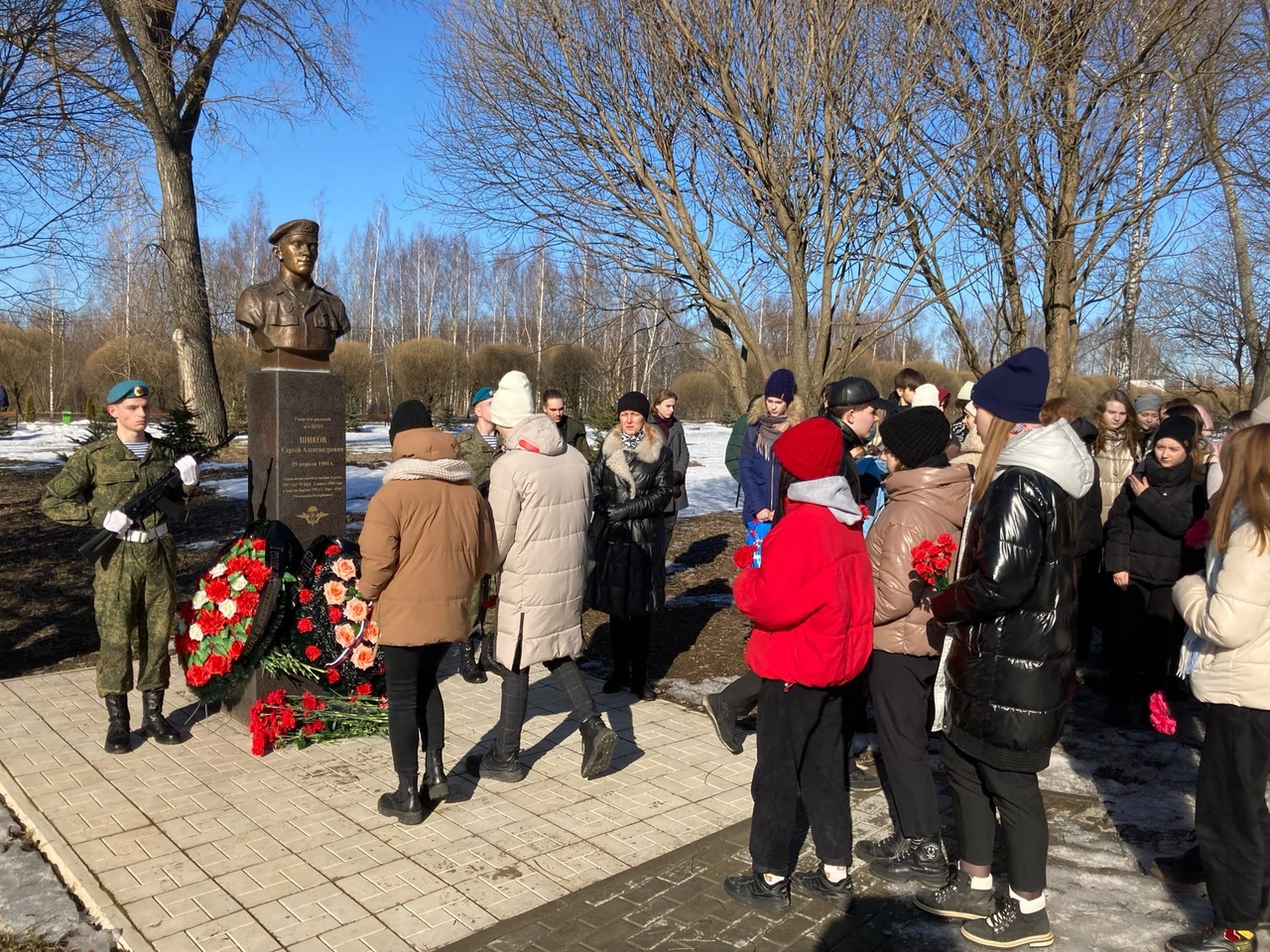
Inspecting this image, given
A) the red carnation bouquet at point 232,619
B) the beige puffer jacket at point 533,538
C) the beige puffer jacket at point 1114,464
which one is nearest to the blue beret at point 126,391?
the red carnation bouquet at point 232,619

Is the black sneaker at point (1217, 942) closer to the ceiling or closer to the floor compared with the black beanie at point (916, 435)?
closer to the floor

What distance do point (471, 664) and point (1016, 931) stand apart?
4.13 metres

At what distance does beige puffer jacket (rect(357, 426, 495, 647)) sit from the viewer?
4.27 meters

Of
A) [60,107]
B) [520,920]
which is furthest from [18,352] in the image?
[520,920]

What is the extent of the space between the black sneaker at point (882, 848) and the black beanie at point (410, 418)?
264 cm

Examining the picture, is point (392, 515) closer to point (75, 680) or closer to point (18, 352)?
point (75, 680)

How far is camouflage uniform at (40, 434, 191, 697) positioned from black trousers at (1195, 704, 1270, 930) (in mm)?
4917

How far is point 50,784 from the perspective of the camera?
15.7 feet

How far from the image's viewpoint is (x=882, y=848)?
4238mm

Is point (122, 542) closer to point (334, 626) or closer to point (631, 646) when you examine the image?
point (334, 626)

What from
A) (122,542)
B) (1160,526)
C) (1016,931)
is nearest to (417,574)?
(122,542)

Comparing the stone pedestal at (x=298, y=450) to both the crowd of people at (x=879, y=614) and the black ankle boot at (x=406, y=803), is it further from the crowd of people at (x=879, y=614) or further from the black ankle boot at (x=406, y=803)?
the black ankle boot at (x=406, y=803)

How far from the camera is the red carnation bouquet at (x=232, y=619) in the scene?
5.45m

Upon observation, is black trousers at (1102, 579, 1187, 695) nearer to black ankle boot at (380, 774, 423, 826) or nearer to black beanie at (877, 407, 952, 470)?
black beanie at (877, 407, 952, 470)
